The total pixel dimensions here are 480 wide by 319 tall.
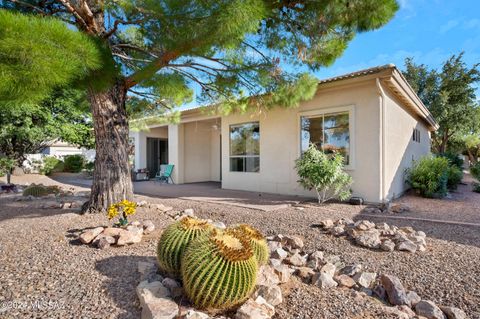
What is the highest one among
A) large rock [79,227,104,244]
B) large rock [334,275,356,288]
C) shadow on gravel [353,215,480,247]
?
large rock [79,227,104,244]

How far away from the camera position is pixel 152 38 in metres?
4.63

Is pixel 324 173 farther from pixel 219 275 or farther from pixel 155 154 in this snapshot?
pixel 155 154

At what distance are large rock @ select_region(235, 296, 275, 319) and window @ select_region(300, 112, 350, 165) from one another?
5.68m

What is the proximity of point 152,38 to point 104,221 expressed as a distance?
10.9 feet

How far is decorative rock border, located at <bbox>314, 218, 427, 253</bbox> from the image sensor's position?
11.7 ft

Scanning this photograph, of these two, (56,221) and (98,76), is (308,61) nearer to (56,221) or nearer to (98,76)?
(98,76)

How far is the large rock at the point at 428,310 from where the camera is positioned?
85.1 inches

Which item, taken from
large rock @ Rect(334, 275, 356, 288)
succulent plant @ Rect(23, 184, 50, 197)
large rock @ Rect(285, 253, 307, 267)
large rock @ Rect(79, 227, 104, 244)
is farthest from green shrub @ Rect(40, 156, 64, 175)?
large rock @ Rect(334, 275, 356, 288)

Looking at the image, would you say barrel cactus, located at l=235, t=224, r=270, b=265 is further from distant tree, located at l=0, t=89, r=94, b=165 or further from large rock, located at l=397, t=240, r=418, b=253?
distant tree, located at l=0, t=89, r=94, b=165

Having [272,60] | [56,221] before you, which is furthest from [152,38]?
[56,221]

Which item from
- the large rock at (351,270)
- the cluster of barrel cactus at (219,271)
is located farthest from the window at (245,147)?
the cluster of barrel cactus at (219,271)

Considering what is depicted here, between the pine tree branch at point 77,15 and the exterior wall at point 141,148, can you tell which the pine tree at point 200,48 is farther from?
the exterior wall at point 141,148

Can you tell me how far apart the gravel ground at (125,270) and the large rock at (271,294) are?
0.06m

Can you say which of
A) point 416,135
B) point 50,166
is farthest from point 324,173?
point 50,166
